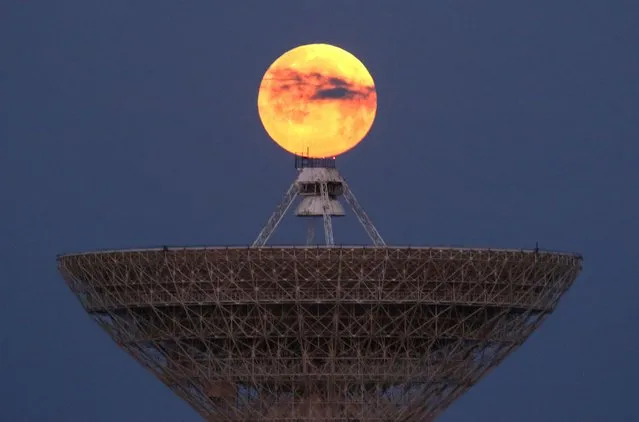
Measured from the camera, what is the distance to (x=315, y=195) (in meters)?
90.5

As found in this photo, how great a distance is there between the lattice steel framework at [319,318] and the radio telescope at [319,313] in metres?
0.05

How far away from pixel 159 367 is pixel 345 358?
763 cm

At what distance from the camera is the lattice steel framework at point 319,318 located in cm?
8488

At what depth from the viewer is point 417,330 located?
87.2 meters

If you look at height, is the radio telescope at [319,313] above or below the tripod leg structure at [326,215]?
below

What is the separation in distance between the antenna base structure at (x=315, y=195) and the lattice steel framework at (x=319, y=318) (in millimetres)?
4201

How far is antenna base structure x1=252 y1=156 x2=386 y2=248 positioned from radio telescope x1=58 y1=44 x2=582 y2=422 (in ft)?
0.17

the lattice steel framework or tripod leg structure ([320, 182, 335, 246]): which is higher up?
tripod leg structure ([320, 182, 335, 246])

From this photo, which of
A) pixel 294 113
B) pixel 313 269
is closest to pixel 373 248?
pixel 313 269

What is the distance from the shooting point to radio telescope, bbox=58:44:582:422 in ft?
279

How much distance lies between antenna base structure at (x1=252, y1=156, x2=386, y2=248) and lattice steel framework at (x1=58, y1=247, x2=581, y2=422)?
4201 mm

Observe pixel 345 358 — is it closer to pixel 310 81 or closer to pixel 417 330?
pixel 417 330

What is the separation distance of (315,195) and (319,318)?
595cm

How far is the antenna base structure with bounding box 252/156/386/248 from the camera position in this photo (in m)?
89.9
